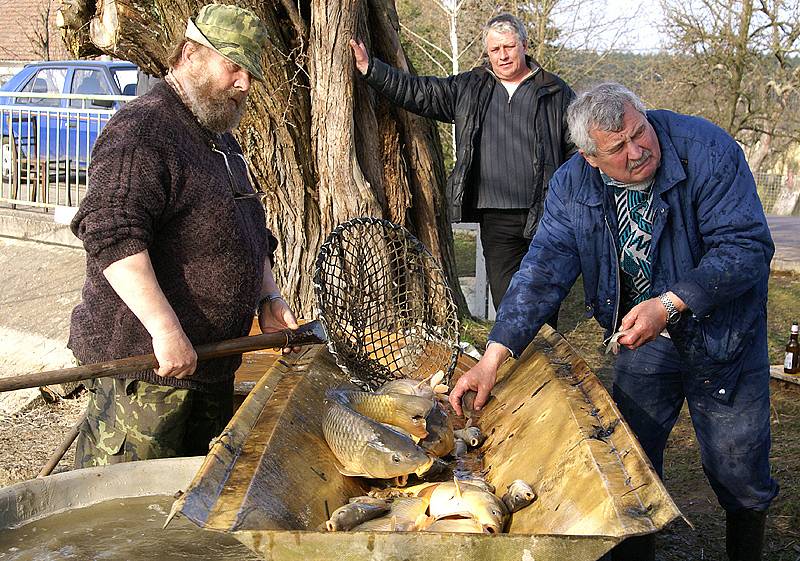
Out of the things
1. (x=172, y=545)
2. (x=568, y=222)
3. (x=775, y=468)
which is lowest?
(x=775, y=468)

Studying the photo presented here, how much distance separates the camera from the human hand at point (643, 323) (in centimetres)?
315

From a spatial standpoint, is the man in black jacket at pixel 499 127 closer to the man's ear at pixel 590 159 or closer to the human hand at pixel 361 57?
the human hand at pixel 361 57

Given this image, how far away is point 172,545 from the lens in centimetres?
290

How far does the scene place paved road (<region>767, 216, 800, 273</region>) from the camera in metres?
11.5

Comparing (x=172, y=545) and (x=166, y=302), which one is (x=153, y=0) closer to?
(x=166, y=302)

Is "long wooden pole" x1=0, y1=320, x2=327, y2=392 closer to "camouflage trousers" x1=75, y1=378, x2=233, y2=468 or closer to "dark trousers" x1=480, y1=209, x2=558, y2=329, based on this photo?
"camouflage trousers" x1=75, y1=378, x2=233, y2=468

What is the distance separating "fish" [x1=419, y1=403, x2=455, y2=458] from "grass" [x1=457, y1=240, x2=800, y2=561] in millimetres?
1129

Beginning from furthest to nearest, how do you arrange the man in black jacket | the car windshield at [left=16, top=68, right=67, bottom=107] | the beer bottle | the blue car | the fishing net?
the car windshield at [left=16, top=68, right=67, bottom=107], the blue car, the beer bottle, the man in black jacket, the fishing net

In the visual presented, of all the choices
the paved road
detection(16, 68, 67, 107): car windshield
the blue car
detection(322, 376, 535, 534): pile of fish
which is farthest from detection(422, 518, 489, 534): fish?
detection(16, 68, 67, 107): car windshield

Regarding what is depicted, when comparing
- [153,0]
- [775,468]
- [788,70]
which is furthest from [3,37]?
[775,468]

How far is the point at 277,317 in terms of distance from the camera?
3830 millimetres

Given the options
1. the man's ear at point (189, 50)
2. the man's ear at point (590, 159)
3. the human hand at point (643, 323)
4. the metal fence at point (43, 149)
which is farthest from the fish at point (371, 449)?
the metal fence at point (43, 149)

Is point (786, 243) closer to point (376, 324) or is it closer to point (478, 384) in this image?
point (376, 324)

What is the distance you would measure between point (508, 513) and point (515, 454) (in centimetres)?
46
